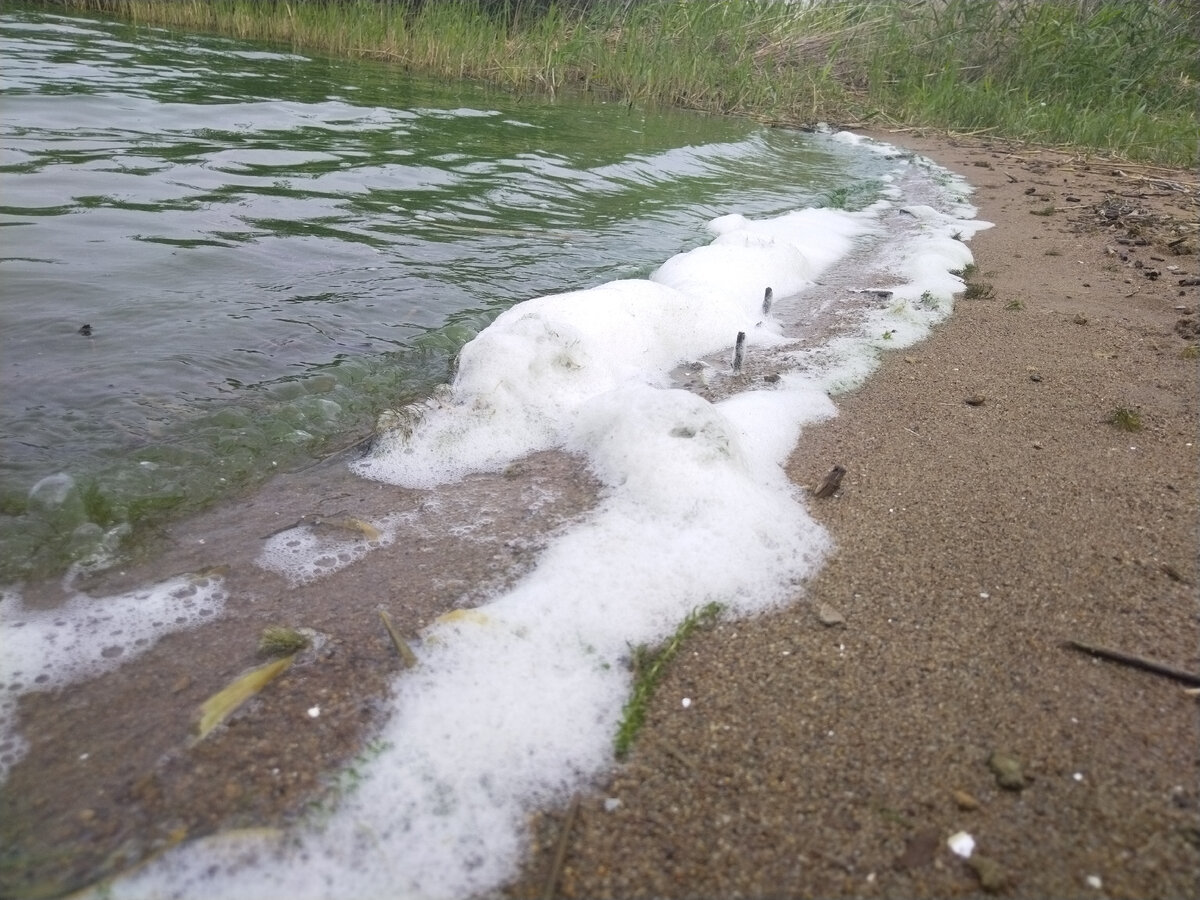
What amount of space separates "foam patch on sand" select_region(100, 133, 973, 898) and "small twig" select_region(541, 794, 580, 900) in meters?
0.03

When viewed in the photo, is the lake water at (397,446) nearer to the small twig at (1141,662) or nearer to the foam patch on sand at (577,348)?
the foam patch on sand at (577,348)

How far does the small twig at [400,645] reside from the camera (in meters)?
1.41

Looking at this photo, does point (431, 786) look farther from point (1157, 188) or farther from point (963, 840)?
point (1157, 188)

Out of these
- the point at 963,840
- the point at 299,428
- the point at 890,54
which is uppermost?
the point at 890,54

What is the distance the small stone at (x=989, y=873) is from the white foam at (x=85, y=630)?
1404 mm

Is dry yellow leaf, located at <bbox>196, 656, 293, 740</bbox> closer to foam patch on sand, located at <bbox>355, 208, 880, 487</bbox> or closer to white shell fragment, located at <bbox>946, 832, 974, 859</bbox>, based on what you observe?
foam patch on sand, located at <bbox>355, 208, 880, 487</bbox>

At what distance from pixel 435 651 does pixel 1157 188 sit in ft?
22.7

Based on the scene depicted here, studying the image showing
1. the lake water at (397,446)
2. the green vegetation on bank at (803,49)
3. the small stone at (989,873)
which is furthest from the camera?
the green vegetation on bank at (803,49)

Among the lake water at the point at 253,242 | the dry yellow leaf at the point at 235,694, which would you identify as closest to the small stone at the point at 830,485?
the dry yellow leaf at the point at 235,694

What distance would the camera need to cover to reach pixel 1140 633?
1.41 metres

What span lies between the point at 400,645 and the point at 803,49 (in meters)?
11.8

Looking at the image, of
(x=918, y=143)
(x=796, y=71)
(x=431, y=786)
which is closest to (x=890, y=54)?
(x=796, y=71)

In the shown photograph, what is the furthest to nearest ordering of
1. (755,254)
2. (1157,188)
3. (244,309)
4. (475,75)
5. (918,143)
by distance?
(475,75)
(918,143)
(1157,188)
(755,254)
(244,309)

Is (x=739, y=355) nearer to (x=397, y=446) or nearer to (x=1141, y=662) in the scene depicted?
(x=397, y=446)
